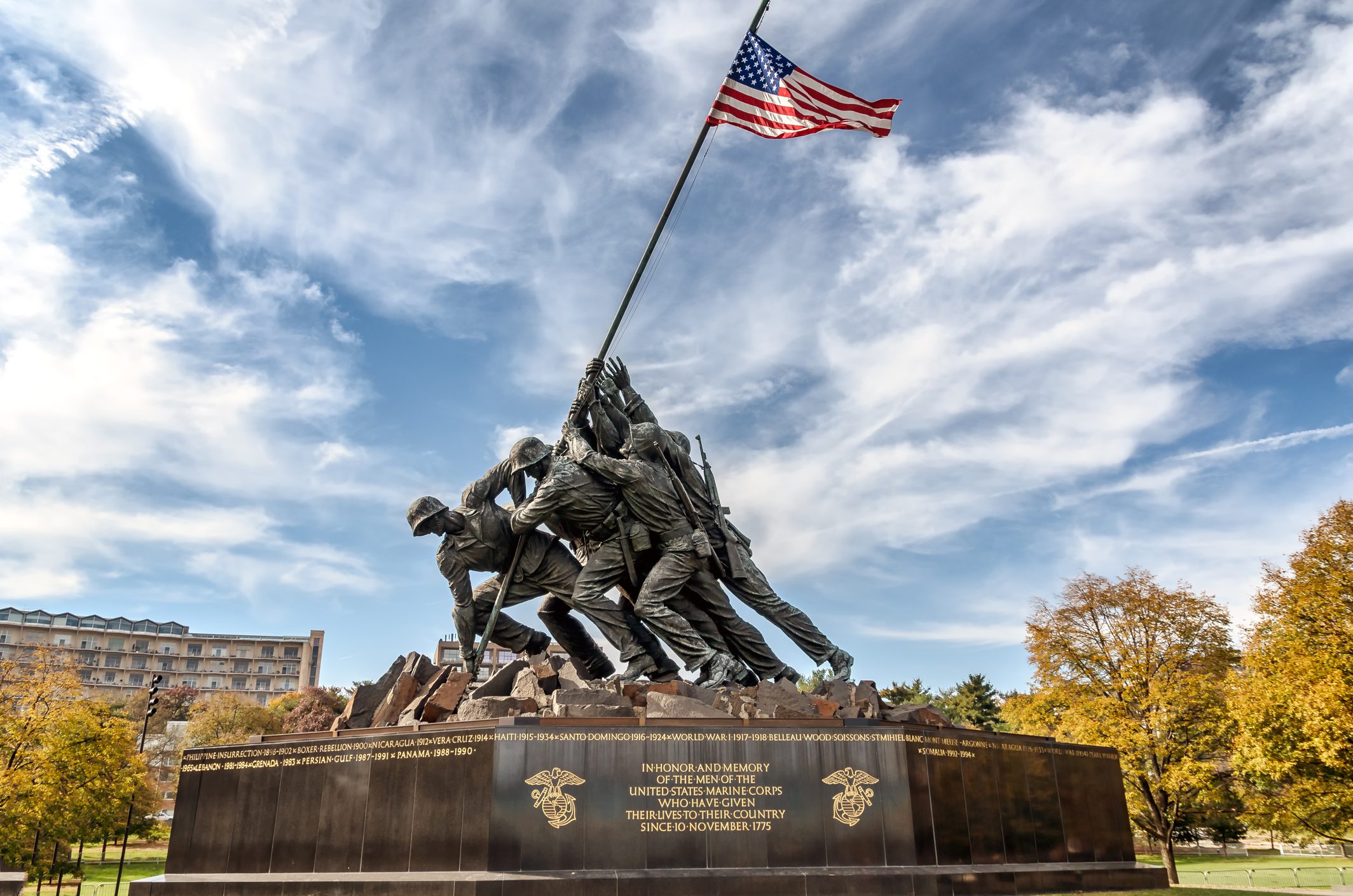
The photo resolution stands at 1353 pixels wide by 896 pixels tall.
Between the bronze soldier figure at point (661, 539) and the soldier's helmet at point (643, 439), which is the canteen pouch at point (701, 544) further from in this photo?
the soldier's helmet at point (643, 439)

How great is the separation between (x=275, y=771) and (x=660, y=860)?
4863mm

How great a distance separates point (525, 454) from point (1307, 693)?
18.8 metres

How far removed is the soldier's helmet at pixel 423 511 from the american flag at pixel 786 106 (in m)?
6.70

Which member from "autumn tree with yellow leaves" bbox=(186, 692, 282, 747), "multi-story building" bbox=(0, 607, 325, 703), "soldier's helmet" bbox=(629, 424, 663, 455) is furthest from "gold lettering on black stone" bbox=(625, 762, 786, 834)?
"multi-story building" bbox=(0, 607, 325, 703)

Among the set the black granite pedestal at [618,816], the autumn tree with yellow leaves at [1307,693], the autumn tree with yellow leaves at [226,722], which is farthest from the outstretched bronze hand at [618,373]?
the autumn tree with yellow leaves at [226,722]

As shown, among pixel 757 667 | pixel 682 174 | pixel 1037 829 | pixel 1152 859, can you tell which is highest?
pixel 682 174

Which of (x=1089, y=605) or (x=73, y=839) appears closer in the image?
(x=73, y=839)

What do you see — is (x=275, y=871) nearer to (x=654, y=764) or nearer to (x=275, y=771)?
(x=275, y=771)

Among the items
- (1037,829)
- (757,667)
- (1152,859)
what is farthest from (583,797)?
(1152,859)

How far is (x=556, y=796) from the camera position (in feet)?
31.0

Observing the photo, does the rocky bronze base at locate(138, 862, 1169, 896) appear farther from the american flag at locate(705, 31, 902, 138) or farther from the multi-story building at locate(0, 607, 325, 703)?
the multi-story building at locate(0, 607, 325, 703)

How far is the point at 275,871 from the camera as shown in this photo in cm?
1020

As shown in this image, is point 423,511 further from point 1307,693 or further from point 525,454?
point 1307,693

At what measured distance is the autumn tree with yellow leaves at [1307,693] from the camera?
1983cm
